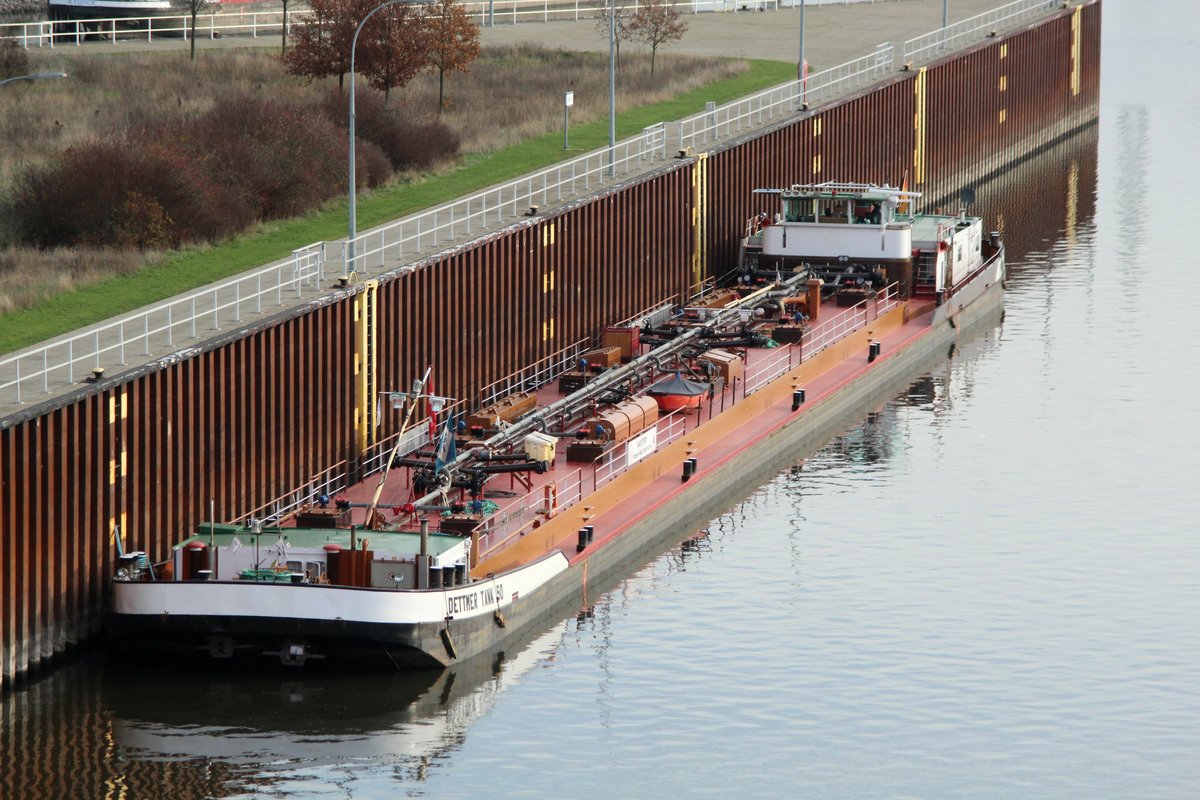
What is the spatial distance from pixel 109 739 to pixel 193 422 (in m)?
7.22

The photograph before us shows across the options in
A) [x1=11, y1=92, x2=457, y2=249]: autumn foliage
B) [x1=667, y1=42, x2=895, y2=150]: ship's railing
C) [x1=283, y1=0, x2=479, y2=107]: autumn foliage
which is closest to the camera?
[x1=11, y1=92, x2=457, y2=249]: autumn foliage

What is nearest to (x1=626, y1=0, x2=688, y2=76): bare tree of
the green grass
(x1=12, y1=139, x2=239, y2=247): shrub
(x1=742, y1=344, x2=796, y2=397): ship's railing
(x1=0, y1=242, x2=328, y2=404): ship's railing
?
the green grass

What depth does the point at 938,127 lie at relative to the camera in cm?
9331

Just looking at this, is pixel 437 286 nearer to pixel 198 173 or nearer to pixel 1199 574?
pixel 198 173

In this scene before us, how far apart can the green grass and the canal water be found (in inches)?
493

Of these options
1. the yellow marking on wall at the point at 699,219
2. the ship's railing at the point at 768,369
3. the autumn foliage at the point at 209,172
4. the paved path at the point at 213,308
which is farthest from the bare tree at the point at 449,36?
the ship's railing at the point at 768,369

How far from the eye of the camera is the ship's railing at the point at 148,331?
38.3 metres

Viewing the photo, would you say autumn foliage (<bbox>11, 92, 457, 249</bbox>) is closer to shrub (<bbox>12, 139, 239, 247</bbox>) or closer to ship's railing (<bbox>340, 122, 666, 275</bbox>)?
shrub (<bbox>12, 139, 239, 247</bbox>)

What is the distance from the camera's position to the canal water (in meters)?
34.0

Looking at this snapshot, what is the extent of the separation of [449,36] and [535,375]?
2604 cm

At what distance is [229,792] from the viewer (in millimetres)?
33250

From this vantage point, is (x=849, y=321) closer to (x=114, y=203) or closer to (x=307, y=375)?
(x=114, y=203)

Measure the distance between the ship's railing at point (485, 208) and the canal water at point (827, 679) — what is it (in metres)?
9.63

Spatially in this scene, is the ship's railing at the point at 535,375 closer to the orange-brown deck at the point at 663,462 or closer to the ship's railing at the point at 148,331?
the orange-brown deck at the point at 663,462
